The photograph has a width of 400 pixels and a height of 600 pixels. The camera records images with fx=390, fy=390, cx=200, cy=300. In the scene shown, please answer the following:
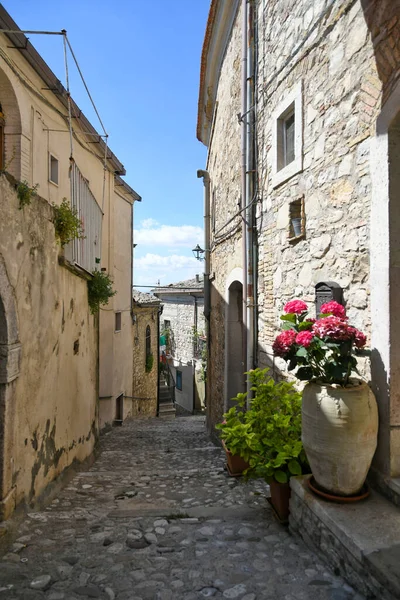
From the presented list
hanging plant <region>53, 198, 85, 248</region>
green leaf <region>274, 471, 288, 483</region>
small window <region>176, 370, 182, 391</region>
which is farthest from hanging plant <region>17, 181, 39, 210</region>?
small window <region>176, 370, 182, 391</region>

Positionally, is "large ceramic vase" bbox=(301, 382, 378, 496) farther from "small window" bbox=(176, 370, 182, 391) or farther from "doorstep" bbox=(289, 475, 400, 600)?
"small window" bbox=(176, 370, 182, 391)

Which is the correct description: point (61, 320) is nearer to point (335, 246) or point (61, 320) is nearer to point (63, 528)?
point (63, 528)

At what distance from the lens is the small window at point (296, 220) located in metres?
4.02

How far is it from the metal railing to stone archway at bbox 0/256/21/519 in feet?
5.94

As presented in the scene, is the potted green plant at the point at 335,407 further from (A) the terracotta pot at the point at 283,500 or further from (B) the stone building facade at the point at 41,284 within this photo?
(B) the stone building facade at the point at 41,284

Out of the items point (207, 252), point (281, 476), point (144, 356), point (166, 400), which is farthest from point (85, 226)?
point (166, 400)

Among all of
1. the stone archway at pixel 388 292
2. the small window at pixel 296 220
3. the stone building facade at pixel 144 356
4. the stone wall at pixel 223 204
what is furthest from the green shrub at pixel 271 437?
the stone building facade at pixel 144 356

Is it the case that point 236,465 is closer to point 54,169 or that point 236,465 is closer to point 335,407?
point 335,407

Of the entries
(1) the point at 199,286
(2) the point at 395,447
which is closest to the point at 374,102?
(2) the point at 395,447

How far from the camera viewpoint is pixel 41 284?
3.85m

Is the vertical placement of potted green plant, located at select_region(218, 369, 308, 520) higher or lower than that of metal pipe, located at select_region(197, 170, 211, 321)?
lower

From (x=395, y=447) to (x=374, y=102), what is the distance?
2.45 meters

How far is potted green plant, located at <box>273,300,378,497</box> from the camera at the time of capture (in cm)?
249

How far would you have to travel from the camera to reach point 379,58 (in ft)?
9.12
